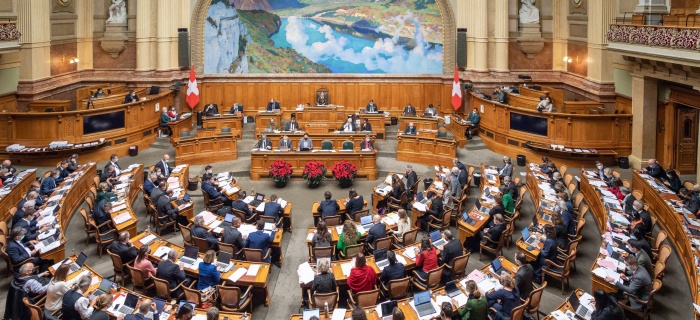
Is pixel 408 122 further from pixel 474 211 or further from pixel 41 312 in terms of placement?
pixel 41 312

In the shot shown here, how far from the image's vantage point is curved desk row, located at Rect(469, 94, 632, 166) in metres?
19.1

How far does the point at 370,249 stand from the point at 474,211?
9.26ft

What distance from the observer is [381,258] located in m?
11.2

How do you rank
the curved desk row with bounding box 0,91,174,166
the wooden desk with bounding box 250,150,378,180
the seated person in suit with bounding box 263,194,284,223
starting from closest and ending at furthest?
the seated person in suit with bounding box 263,194,284,223 → the wooden desk with bounding box 250,150,378,180 → the curved desk row with bounding box 0,91,174,166

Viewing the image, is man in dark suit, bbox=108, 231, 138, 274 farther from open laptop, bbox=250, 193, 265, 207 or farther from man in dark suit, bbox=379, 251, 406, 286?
man in dark suit, bbox=379, 251, 406, 286

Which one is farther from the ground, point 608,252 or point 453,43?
point 453,43

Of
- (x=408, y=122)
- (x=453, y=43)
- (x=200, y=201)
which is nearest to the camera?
(x=200, y=201)

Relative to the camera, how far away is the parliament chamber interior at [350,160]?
34.0 ft

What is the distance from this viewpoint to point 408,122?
920 inches

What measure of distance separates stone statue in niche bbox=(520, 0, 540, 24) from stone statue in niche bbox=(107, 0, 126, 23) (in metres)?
16.4

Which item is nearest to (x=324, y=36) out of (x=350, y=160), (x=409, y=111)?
(x=409, y=111)

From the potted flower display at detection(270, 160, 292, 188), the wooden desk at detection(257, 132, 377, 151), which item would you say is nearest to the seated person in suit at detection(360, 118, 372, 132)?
the wooden desk at detection(257, 132, 377, 151)

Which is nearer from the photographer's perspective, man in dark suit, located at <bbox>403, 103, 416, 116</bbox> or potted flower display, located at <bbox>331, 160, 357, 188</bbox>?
potted flower display, located at <bbox>331, 160, 357, 188</bbox>

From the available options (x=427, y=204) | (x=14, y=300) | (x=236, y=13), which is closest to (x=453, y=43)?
(x=236, y=13)
